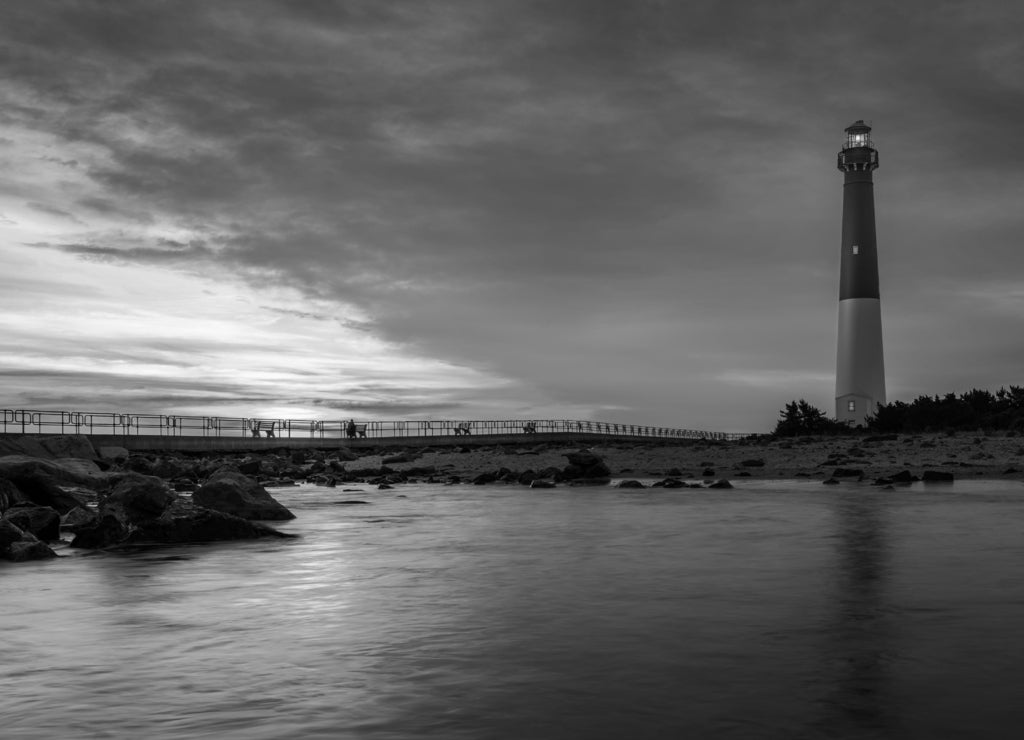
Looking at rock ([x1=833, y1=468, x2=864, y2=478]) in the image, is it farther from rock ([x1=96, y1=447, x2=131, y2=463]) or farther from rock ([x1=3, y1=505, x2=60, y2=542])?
rock ([x1=96, y1=447, x2=131, y2=463])

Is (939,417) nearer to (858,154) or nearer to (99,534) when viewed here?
(858,154)

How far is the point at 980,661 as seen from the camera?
7.77 m

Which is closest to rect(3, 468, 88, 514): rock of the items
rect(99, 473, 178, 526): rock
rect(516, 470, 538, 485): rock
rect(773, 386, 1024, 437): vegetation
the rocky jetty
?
the rocky jetty

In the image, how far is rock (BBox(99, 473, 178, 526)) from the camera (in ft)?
55.2

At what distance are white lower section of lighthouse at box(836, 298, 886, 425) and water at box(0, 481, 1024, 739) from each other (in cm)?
4089

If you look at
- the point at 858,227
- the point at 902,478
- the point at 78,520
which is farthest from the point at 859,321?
the point at 78,520

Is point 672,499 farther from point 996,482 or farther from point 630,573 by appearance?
point 630,573

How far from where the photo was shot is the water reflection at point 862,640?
639cm

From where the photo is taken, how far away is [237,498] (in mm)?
19656

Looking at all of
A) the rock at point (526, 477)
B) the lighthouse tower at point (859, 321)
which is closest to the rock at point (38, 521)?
the rock at point (526, 477)

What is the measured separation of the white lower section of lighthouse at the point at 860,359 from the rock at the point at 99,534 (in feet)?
158

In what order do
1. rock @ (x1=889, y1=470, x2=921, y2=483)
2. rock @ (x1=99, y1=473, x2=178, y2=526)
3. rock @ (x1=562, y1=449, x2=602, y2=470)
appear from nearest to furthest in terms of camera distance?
rock @ (x1=99, y1=473, x2=178, y2=526), rock @ (x1=889, y1=470, x2=921, y2=483), rock @ (x1=562, y1=449, x2=602, y2=470)

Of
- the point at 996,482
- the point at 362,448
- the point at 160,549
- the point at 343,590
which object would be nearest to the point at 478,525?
the point at 160,549

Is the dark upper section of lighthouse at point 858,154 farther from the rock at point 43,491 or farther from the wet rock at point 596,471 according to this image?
the rock at point 43,491
